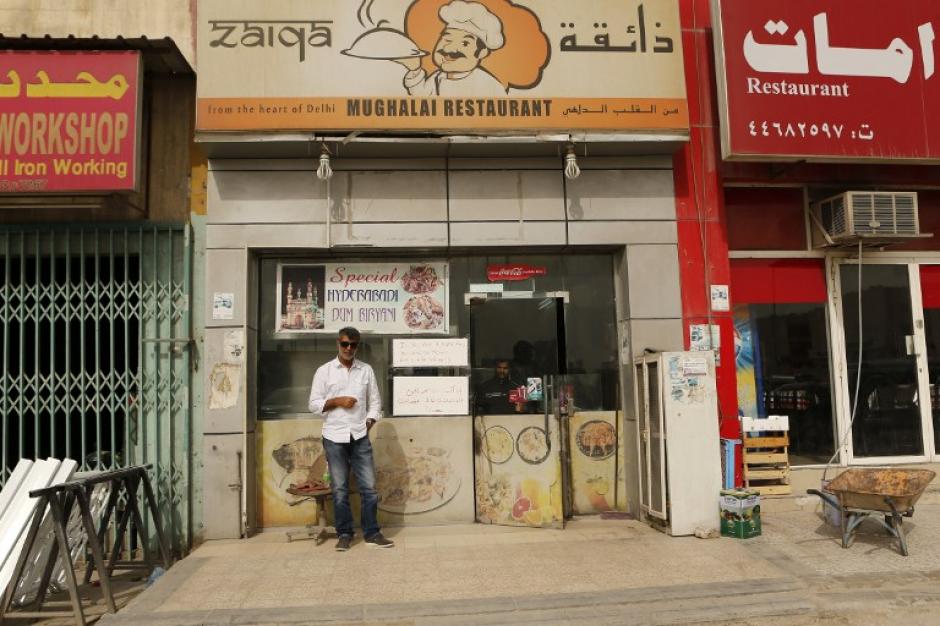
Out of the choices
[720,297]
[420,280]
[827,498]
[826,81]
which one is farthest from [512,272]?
[826,81]

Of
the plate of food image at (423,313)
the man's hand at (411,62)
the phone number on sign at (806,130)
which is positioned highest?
the man's hand at (411,62)

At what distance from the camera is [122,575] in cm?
623

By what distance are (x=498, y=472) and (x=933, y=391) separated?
5241 mm

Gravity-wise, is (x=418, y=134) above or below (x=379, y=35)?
below

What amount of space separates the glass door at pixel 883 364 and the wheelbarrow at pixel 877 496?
6.13 feet

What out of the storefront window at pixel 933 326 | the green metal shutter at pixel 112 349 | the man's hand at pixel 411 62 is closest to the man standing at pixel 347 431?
the green metal shutter at pixel 112 349

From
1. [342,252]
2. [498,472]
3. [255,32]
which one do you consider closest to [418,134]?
[342,252]

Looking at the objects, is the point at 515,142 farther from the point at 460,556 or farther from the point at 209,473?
the point at 209,473

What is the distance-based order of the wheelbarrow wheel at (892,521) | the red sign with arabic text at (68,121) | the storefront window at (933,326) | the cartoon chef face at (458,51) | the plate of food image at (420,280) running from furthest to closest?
1. the storefront window at (933,326)
2. the plate of food image at (420,280)
3. the cartoon chef face at (458,51)
4. the red sign with arabic text at (68,121)
5. the wheelbarrow wheel at (892,521)

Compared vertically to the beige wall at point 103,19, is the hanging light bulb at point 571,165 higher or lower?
lower

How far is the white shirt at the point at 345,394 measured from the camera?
6418mm

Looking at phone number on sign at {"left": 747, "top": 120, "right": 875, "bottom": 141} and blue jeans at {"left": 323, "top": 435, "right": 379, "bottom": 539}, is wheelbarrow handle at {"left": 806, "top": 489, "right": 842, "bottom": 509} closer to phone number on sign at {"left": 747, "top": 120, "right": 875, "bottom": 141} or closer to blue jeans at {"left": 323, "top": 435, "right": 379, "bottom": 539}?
phone number on sign at {"left": 747, "top": 120, "right": 875, "bottom": 141}

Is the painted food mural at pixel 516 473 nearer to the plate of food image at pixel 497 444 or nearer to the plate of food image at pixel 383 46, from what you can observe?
the plate of food image at pixel 497 444

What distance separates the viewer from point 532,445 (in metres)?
7.18
